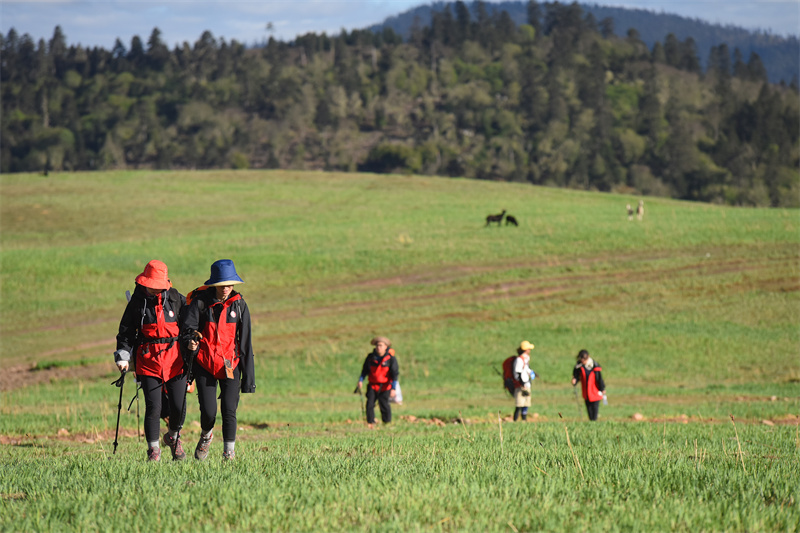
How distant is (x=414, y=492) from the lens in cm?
549

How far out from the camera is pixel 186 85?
651ft

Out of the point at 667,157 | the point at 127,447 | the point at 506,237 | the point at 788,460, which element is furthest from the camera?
the point at 667,157

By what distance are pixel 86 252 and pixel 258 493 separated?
137ft

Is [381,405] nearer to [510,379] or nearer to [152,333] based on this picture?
[510,379]

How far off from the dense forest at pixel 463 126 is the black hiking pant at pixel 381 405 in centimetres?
11606

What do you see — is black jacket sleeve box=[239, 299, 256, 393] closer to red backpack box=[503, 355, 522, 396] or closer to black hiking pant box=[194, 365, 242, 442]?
black hiking pant box=[194, 365, 242, 442]

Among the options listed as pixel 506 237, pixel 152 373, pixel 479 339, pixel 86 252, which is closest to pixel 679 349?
pixel 479 339

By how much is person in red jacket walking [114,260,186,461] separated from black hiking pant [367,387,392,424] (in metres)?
7.10

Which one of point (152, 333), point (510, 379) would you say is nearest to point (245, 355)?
point (152, 333)

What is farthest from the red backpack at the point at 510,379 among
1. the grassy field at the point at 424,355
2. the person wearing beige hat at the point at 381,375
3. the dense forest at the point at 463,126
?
the dense forest at the point at 463,126

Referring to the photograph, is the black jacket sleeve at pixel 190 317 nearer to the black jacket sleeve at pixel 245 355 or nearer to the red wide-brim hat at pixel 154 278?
the red wide-brim hat at pixel 154 278

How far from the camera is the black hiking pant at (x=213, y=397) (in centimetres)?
808

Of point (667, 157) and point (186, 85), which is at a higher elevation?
point (186, 85)

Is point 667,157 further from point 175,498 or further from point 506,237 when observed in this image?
point 175,498
